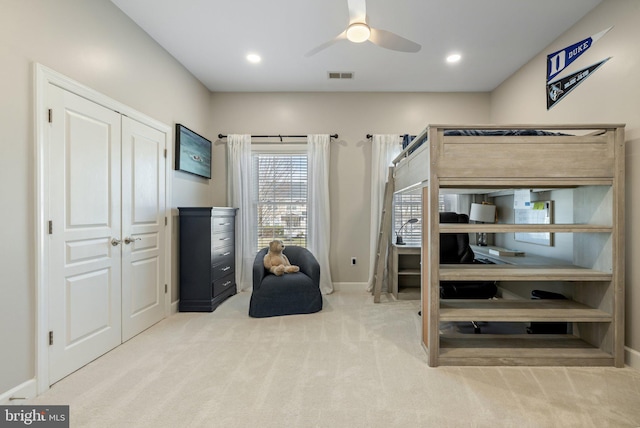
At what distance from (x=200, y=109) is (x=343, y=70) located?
2.02 metres

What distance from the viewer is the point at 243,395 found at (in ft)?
6.16

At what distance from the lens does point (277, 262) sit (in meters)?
3.64

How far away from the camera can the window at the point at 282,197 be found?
4461 mm

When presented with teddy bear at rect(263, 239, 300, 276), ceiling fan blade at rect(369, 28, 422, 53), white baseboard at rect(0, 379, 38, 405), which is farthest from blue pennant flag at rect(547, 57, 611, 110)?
white baseboard at rect(0, 379, 38, 405)

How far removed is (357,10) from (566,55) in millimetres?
2311

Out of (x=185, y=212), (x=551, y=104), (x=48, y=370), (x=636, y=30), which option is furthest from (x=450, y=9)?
(x=48, y=370)

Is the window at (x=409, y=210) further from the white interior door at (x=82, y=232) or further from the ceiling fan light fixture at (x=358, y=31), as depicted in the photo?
the white interior door at (x=82, y=232)

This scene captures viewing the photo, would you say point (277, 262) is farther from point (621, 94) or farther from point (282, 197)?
point (621, 94)

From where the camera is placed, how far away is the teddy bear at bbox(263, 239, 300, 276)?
354cm

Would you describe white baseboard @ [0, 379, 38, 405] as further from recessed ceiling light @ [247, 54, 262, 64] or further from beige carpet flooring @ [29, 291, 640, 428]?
recessed ceiling light @ [247, 54, 262, 64]

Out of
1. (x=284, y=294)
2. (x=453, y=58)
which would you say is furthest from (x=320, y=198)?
(x=453, y=58)

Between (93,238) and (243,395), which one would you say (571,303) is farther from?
(93,238)

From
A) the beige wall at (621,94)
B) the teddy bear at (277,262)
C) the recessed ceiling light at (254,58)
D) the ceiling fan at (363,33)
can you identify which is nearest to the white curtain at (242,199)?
the teddy bear at (277,262)

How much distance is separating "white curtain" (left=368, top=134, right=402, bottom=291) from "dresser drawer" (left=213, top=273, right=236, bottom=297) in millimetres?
1982
